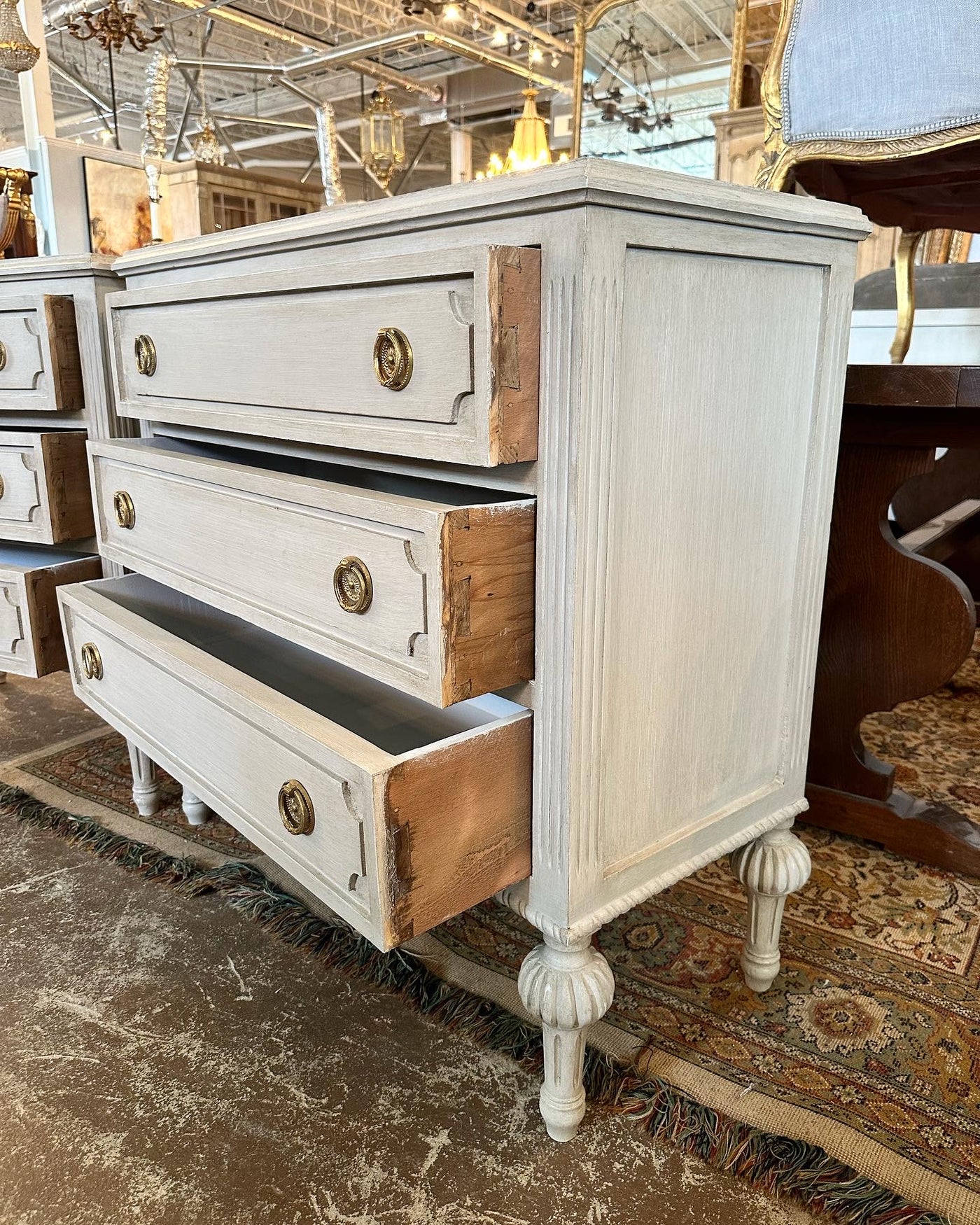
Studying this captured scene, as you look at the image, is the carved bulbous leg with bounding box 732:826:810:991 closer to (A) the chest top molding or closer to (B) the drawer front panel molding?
(A) the chest top molding

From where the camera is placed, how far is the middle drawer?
61 centimetres

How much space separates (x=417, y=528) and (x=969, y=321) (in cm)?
235

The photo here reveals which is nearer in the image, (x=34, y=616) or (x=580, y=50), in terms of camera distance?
(x=34, y=616)

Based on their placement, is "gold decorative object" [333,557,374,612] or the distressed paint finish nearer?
"gold decorative object" [333,557,374,612]

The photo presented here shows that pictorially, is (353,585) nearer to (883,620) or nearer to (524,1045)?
(524,1045)

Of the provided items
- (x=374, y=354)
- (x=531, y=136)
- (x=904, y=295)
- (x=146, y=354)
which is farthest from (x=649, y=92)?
(x=374, y=354)

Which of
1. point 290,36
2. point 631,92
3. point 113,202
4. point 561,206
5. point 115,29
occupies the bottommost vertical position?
point 561,206

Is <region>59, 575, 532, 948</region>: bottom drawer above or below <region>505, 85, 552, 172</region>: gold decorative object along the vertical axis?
below

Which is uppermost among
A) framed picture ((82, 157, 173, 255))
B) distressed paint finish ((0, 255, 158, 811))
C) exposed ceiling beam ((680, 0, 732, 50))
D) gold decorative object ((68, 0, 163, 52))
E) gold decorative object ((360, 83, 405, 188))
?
exposed ceiling beam ((680, 0, 732, 50))

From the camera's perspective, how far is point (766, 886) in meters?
0.91

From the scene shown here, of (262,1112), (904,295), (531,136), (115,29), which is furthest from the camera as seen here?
(531,136)

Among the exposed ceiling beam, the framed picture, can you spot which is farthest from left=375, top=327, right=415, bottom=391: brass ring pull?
the exposed ceiling beam

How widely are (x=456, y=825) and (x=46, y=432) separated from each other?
98 centimetres

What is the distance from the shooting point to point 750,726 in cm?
85
